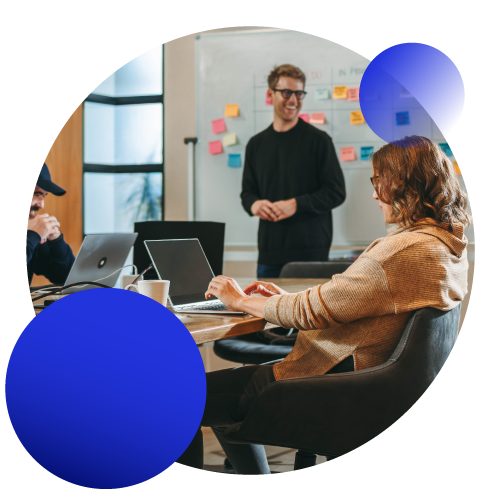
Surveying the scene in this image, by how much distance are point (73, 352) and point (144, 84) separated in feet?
10.4

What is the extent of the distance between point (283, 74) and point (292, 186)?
73cm

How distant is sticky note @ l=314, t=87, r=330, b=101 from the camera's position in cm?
349

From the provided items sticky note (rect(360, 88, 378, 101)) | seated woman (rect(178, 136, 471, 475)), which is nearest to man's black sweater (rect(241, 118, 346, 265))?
sticky note (rect(360, 88, 378, 101))

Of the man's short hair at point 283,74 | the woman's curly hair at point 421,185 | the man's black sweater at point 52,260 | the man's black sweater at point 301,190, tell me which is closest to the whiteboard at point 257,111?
the man's short hair at point 283,74

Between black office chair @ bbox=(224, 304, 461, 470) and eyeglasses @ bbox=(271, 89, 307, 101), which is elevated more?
eyeglasses @ bbox=(271, 89, 307, 101)

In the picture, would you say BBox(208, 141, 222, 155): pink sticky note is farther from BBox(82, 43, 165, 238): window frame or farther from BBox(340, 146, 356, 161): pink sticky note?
BBox(340, 146, 356, 161): pink sticky note

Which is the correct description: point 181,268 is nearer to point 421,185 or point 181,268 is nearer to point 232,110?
point 421,185

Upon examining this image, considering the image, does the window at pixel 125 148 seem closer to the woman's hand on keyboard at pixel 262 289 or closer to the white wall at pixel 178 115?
the white wall at pixel 178 115

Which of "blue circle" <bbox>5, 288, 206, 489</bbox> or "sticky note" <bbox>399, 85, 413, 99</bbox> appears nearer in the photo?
"blue circle" <bbox>5, 288, 206, 489</bbox>

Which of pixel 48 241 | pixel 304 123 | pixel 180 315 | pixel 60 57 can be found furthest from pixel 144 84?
pixel 180 315

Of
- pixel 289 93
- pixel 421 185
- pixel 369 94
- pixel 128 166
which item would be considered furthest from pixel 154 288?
pixel 128 166

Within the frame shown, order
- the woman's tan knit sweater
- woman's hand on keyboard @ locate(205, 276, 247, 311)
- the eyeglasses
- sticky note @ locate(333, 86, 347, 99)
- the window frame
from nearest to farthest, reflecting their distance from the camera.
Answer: the woman's tan knit sweater, woman's hand on keyboard @ locate(205, 276, 247, 311), the eyeglasses, sticky note @ locate(333, 86, 347, 99), the window frame

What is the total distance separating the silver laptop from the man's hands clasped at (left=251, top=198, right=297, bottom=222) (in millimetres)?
1300

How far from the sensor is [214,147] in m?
3.70
